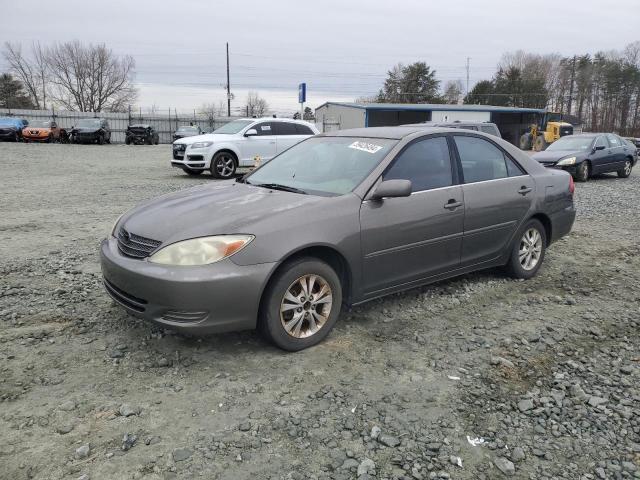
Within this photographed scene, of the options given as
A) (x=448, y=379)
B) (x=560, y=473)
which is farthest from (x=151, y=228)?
(x=560, y=473)

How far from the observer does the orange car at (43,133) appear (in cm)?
2967

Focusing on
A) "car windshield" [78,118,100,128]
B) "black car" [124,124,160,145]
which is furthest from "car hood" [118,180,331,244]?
"black car" [124,124,160,145]

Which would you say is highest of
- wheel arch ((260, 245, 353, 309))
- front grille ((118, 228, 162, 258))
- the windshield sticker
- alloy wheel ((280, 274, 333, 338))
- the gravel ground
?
the windshield sticker

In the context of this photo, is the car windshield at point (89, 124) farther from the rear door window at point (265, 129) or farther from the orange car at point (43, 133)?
the rear door window at point (265, 129)

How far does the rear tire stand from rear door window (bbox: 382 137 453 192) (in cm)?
1221

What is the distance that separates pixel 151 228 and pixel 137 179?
1149 cm

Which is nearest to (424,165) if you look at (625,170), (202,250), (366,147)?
(366,147)

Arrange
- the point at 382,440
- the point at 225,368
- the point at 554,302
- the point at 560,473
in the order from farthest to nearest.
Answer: the point at 554,302
the point at 225,368
the point at 382,440
the point at 560,473

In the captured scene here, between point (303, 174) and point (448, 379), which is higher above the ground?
point (303, 174)

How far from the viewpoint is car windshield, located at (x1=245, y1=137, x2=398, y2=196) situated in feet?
13.9

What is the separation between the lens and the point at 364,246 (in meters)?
3.96

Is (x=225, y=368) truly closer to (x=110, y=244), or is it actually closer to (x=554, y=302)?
(x=110, y=244)

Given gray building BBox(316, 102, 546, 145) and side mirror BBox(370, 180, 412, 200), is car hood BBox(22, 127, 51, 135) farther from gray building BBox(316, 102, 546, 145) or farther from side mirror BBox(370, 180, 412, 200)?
side mirror BBox(370, 180, 412, 200)

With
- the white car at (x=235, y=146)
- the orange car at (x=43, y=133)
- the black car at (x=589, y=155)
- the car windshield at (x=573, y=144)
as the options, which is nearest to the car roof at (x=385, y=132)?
the white car at (x=235, y=146)
